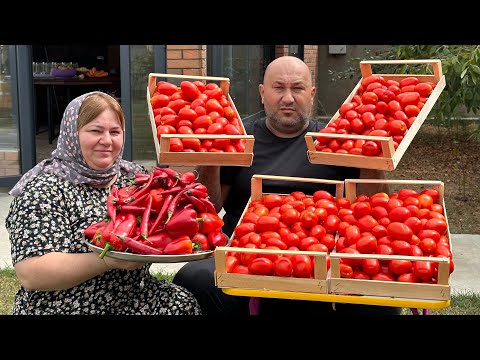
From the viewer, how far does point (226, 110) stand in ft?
10.2

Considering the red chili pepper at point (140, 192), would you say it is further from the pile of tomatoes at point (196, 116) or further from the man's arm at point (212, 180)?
the man's arm at point (212, 180)

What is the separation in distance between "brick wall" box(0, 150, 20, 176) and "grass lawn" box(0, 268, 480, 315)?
2688 millimetres

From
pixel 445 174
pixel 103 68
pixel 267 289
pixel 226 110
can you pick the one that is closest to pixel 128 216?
pixel 267 289

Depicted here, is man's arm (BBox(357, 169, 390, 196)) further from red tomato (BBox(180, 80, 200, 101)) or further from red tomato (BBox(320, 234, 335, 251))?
red tomato (BBox(180, 80, 200, 101))

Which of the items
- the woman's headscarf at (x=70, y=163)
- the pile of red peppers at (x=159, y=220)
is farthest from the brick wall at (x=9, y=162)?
the pile of red peppers at (x=159, y=220)

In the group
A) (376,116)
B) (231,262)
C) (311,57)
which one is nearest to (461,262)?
(376,116)

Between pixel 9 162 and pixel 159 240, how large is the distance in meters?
5.42

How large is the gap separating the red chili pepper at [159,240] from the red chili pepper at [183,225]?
0.02 meters

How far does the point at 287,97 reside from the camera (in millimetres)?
3188

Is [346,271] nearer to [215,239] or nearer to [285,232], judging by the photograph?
[285,232]

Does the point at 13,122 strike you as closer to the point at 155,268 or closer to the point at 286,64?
the point at 155,268

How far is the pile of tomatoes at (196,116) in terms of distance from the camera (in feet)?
9.53

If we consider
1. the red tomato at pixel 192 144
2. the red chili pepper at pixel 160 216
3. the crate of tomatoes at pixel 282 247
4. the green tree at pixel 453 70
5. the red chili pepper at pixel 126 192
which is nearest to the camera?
the crate of tomatoes at pixel 282 247

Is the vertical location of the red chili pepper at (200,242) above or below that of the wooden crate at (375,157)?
below
